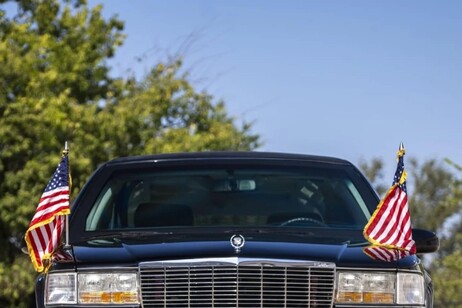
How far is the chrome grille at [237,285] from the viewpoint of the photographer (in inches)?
260

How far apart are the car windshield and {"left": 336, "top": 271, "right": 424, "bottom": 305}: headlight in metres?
1.36

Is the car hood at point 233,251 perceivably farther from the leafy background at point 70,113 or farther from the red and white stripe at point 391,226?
the leafy background at point 70,113

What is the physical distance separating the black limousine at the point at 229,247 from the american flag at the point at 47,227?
0.12 meters

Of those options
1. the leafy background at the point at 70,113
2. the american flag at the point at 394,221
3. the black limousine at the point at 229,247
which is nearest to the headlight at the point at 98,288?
the black limousine at the point at 229,247

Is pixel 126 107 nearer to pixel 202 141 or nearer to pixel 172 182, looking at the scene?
pixel 202 141

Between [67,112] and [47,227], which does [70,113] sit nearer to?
[67,112]

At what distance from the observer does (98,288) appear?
6.70m

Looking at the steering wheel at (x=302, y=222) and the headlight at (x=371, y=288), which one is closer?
the headlight at (x=371, y=288)

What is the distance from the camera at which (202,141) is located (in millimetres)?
39969

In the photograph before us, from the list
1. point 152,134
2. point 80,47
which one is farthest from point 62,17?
point 152,134

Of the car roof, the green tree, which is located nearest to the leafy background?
the green tree

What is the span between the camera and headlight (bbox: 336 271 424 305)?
6.66 metres

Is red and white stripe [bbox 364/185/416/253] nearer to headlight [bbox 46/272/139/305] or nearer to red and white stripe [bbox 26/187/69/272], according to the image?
headlight [bbox 46/272/139/305]

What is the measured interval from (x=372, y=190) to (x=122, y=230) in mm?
1459
